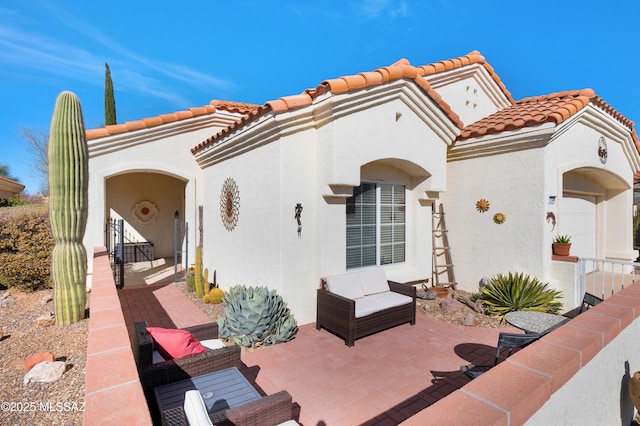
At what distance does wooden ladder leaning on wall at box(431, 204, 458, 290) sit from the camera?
9.22 metres

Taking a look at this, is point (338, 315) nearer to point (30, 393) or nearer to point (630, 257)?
point (30, 393)

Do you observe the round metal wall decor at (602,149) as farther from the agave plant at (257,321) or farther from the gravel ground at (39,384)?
the gravel ground at (39,384)

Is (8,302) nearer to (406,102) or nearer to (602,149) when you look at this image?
(406,102)

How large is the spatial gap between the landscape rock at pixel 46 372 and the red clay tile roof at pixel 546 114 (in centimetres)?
982

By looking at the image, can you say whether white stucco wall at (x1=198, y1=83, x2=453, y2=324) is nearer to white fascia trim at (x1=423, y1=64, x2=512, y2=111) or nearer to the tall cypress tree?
white fascia trim at (x1=423, y1=64, x2=512, y2=111)

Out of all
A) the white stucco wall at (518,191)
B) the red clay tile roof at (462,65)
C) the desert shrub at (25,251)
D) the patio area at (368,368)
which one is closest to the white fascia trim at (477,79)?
the red clay tile roof at (462,65)

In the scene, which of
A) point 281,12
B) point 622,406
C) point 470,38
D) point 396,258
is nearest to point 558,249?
point 396,258

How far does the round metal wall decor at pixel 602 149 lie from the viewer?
9.46m

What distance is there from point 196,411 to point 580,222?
1378 centimetres

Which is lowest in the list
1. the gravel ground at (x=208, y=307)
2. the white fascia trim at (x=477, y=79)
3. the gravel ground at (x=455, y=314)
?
the gravel ground at (x=208, y=307)

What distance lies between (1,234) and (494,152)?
13.3 meters

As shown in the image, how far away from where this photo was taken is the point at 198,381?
3375 mm

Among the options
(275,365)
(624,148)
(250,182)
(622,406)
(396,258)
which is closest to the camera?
(622,406)

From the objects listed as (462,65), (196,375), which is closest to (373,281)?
(196,375)
